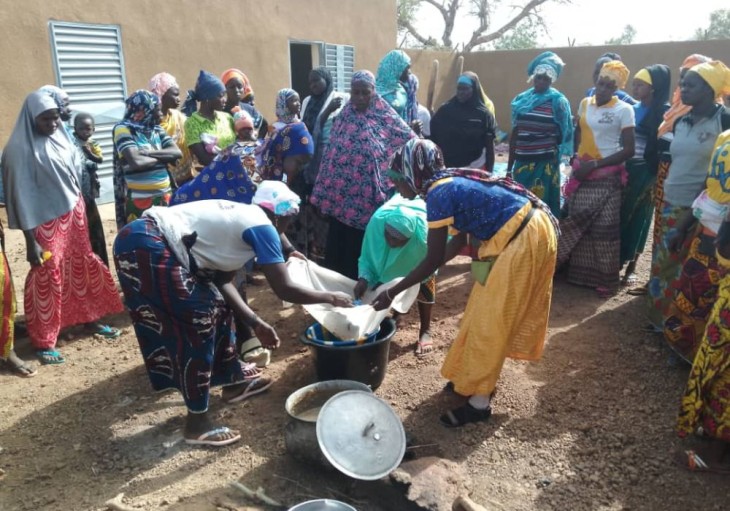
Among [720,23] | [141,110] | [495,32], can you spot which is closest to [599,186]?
[141,110]

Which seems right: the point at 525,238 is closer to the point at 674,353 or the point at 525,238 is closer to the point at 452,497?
the point at 452,497

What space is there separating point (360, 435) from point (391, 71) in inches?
151

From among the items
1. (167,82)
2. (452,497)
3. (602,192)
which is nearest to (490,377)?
(452,497)

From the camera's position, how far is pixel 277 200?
8.98 ft

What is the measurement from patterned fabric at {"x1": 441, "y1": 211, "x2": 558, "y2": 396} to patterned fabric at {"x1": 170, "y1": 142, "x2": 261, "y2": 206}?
170 centimetres

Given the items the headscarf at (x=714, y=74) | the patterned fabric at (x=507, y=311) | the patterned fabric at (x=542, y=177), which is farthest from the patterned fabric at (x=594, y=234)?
the patterned fabric at (x=507, y=311)

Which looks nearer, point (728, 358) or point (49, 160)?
point (728, 358)

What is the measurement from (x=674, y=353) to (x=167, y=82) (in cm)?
456

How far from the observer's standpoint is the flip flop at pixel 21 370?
3633 millimetres

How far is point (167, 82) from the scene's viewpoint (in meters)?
4.91

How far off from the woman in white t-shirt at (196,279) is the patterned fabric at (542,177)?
296 centimetres

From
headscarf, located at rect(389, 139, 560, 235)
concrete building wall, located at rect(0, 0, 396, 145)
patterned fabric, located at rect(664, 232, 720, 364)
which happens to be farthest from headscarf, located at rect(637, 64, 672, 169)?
concrete building wall, located at rect(0, 0, 396, 145)

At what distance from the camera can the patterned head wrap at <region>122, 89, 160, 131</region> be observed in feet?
13.0

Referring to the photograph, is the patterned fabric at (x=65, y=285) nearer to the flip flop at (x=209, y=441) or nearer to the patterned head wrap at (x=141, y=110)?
the patterned head wrap at (x=141, y=110)
